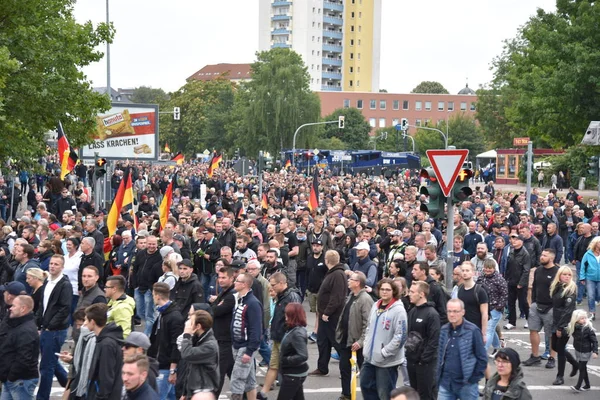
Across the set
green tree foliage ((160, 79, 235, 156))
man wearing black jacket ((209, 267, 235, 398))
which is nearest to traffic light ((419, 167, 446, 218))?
man wearing black jacket ((209, 267, 235, 398))

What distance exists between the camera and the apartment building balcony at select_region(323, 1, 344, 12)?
15106cm

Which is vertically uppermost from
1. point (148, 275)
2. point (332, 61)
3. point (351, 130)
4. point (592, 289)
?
point (332, 61)

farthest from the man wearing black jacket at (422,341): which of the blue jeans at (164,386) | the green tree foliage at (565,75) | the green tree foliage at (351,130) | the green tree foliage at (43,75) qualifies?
the green tree foliage at (351,130)

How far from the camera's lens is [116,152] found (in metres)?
37.5

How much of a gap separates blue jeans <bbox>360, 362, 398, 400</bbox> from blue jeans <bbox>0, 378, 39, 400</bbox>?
3414mm

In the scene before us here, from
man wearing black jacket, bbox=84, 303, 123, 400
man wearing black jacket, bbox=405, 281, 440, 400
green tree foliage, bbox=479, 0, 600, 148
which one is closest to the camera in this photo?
man wearing black jacket, bbox=84, 303, 123, 400

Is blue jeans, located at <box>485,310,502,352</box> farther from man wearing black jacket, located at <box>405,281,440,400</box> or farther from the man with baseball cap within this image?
the man with baseball cap

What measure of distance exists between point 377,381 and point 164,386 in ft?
7.42

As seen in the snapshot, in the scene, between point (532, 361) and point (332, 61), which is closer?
point (532, 361)

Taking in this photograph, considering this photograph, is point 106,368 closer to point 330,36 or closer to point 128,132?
point 128,132

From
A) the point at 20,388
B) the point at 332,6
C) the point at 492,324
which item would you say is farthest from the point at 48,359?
the point at 332,6

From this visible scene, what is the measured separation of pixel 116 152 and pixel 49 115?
12.1m

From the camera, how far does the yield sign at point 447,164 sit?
10.7 metres

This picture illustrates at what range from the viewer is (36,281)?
10.7m
